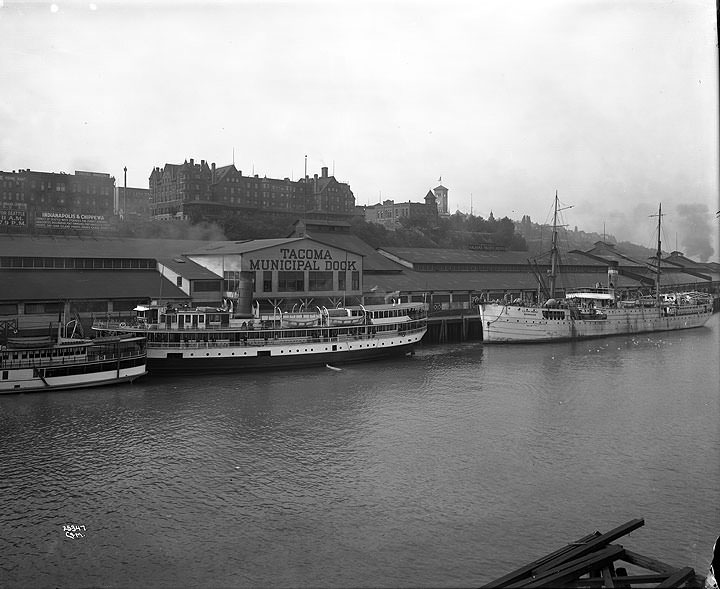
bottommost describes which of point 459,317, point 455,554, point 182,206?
point 455,554

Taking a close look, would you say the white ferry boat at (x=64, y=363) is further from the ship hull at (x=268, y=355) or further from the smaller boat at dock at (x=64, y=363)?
the ship hull at (x=268, y=355)

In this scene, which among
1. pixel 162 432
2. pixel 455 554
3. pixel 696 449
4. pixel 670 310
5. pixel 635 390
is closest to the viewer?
pixel 455 554

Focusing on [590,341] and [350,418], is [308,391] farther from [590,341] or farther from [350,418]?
[590,341]

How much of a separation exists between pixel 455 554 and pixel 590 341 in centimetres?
3752

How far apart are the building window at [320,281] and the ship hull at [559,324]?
11262 mm

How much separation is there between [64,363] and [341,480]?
569 inches

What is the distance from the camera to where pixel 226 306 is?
3438cm

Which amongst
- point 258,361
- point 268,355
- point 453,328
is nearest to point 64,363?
point 258,361

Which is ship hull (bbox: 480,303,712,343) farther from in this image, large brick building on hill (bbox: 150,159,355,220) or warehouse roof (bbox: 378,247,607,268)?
large brick building on hill (bbox: 150,159,355,220)

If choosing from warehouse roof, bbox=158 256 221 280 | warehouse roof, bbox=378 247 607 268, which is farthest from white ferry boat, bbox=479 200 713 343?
warehouse roof, bbox=158 256 221 280

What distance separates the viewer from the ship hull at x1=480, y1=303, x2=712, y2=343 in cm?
4319

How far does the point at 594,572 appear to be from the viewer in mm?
6258

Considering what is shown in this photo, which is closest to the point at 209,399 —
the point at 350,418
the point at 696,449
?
the point at 350,418

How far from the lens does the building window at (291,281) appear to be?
126ft
